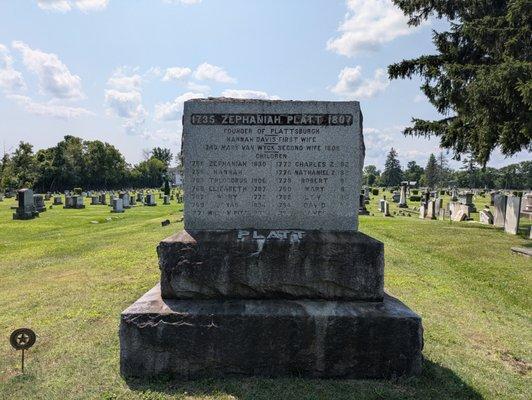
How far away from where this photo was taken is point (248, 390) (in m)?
3.65

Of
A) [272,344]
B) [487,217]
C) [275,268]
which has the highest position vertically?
[275,268]

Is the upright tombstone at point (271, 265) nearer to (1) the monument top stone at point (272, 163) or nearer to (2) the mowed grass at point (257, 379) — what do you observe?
(1) the monument top stone at point (272, 163)

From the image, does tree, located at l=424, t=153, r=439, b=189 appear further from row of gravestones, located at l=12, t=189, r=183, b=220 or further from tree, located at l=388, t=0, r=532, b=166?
tree, located at l=388, t=0, r=532, b=166

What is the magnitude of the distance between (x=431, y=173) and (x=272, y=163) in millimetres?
128663

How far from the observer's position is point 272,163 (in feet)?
14.8

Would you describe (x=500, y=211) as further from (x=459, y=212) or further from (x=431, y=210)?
(x=431, y=210)

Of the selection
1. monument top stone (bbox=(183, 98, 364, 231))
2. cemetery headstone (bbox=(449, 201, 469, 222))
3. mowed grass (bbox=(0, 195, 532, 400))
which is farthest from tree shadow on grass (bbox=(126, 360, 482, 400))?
cemetery headstone (bbox=(449, 201, 469, 222))

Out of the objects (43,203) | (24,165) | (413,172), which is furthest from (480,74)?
(413,172)

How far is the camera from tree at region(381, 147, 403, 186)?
391 ft

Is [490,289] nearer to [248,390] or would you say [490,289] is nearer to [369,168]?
[248,390]

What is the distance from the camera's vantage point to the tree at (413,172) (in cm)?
13500

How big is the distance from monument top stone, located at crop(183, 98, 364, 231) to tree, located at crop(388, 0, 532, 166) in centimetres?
900

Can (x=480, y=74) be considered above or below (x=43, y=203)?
above

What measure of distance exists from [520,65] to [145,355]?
1264 cm
